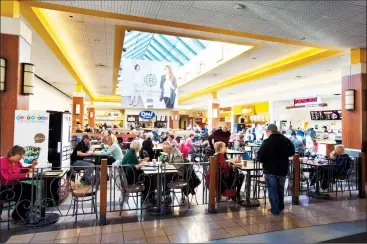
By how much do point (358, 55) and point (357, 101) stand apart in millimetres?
1007

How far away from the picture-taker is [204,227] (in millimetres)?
3350

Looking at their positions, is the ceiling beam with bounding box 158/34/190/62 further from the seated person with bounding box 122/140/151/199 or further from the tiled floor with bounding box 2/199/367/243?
the tiled floor with bounding box 2/199/367/243

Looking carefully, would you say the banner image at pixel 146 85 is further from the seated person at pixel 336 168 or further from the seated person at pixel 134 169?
the seated person at pixel 336 168

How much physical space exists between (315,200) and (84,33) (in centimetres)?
548

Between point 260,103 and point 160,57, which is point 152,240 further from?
point 260,103

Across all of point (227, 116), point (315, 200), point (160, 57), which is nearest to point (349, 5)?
point (315, 200)

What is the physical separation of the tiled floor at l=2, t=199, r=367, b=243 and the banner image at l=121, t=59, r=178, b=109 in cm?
266

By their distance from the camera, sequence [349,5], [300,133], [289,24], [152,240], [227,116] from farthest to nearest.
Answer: [227,116] → [300,133] → [289,24] → [349,5] → [152,240]

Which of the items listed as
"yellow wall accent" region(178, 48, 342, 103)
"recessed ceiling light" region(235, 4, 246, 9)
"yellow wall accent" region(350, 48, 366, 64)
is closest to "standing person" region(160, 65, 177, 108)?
"recessed ceiling light" region(235, 4, 246, 9)

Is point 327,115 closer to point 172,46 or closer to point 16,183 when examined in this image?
point 172,46

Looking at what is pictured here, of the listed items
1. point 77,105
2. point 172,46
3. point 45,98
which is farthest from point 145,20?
point 45,98

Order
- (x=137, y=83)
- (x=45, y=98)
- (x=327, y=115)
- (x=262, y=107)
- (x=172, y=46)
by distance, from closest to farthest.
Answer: (x=137, y=83), (x=172, y=46), (x=45, y=98), (x=327, y=115), (x=262, y=107)

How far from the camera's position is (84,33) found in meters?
5.32

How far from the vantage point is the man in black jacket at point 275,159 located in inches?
149
